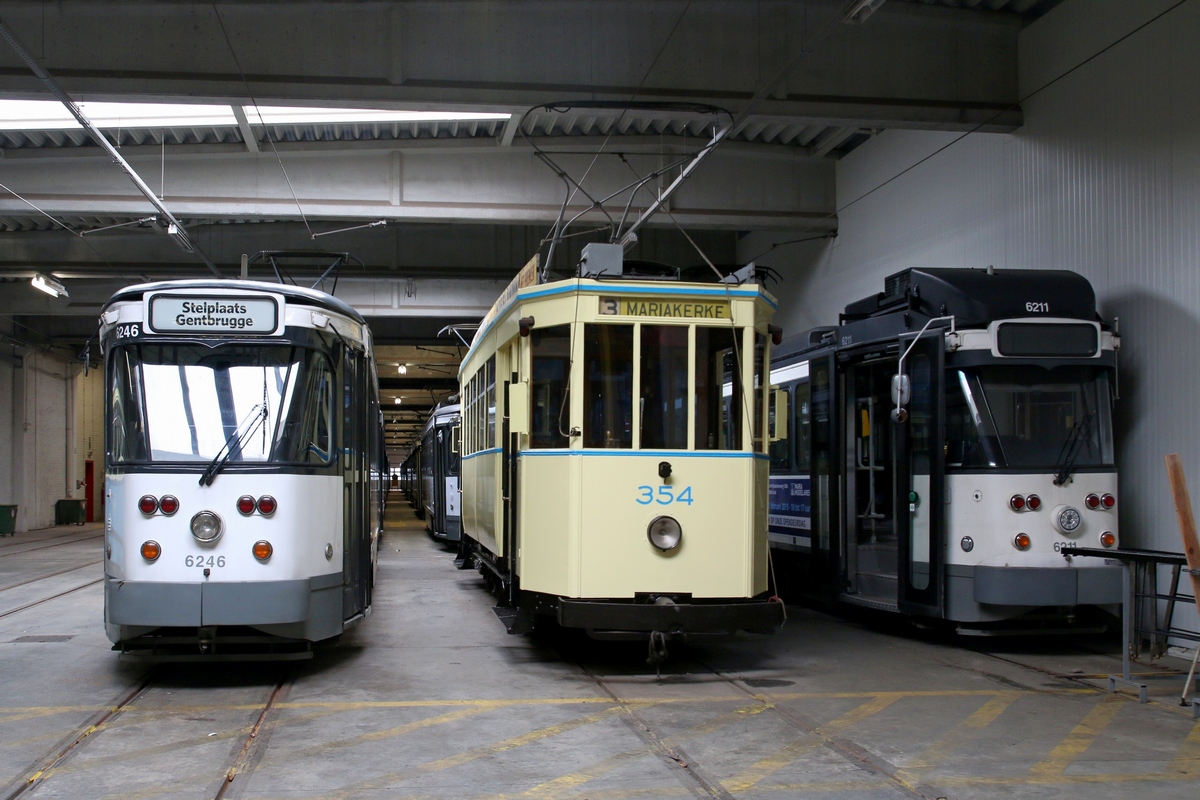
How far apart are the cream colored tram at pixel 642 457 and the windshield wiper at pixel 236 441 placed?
1.92 m

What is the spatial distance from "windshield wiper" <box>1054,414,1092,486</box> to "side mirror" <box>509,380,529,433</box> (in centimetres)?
479

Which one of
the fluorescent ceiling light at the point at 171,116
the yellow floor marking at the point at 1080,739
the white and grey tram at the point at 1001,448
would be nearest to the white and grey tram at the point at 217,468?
the yellow floor marking at the point at 1080,739

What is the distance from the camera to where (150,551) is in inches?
308

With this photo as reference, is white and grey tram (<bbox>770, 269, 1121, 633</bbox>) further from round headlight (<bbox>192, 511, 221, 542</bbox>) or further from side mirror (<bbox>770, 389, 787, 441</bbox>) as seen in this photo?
round headlight (<bbox>192, 511, 221, 542</bbox>)

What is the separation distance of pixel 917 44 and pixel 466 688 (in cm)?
931

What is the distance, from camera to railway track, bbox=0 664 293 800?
551 cm

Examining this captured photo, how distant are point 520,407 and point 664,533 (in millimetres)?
1499

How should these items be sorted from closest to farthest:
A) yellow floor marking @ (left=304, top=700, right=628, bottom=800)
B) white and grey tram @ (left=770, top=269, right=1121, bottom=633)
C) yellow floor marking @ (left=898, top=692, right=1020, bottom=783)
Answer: yellow floor marking @ (left=304, top=700, right=628, bottom=800) < yellow floor marking @ (left=898, top=692, right=1020, bottom=783) < white and grey tram @ (left=770, top=269, right=1121, bottom=633)

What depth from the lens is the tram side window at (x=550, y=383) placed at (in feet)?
28.1

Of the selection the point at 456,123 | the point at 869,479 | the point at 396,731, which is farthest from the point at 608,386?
the point at 456,123

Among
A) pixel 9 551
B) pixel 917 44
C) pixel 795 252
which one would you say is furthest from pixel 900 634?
pixel 9 551

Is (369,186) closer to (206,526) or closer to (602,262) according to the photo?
(602,262)

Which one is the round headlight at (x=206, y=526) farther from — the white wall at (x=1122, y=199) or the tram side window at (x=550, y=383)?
the white wall at (x=1122, y=199)

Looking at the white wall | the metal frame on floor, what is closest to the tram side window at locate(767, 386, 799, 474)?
the white wall
